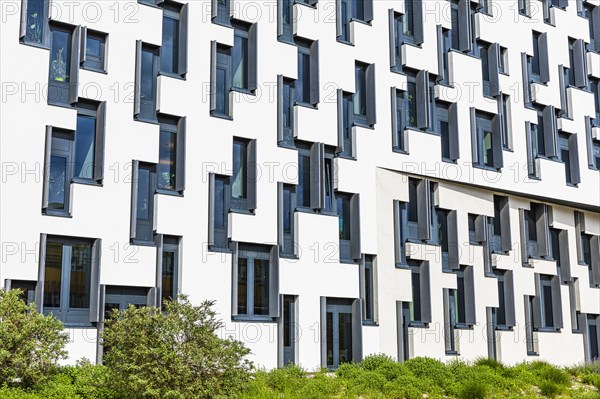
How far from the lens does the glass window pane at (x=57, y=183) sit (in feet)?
70.3

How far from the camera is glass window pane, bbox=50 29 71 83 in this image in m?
22.2

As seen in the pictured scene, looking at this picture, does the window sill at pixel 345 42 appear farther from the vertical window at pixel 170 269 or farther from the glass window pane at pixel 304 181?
the vertical window at pixel 170 269

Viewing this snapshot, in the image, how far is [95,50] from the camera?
22984 millimetres

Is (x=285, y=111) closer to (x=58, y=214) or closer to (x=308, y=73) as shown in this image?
(x=308, y=73)

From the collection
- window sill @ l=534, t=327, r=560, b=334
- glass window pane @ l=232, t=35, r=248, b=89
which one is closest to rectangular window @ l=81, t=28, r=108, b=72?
glass window pane @ l=232, t=35, r=248, b=89

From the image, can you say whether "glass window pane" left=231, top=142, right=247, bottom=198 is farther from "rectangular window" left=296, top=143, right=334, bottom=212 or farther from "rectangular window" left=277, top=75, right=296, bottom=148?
"rectangular window" left=296, top=143, right=334, bottom=212

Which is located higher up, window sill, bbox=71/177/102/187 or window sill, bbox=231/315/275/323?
window sill, bbox=71/177/102/187

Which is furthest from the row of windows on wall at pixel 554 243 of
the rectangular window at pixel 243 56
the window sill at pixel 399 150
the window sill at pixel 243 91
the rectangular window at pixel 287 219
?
the rectangular window at pixel 243 56

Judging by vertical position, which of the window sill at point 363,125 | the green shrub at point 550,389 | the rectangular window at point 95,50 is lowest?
the green shrub at point 550,389

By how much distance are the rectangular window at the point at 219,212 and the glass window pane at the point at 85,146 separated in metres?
3.68

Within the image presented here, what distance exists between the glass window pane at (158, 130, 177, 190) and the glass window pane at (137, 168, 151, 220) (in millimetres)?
450

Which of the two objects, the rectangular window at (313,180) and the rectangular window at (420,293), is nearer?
the rectangular window at (313,180)

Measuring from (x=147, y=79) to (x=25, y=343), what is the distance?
928cm

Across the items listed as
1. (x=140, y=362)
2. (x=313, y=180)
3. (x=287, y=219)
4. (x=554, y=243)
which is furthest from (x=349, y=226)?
(x=554, y=243)
